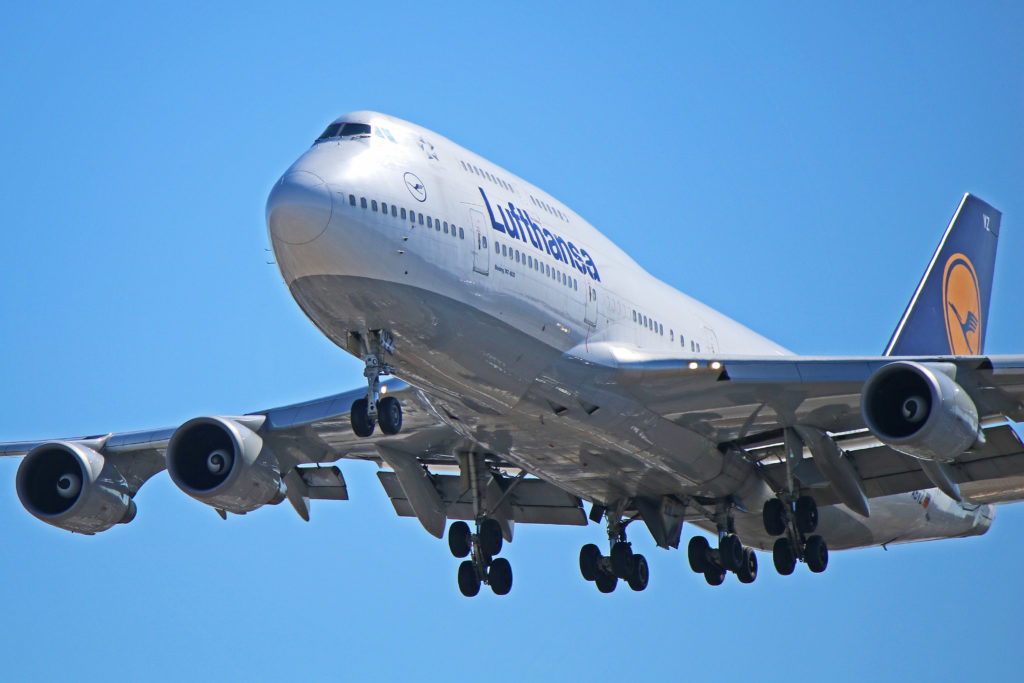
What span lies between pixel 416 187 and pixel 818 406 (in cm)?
834

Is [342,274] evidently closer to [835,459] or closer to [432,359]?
[432,359]

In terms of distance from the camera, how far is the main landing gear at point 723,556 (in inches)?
1061

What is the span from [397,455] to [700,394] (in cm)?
690

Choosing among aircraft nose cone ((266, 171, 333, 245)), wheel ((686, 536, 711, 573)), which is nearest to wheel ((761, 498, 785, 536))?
wheel ((686, 536, 711, 573))

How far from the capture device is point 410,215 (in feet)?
64.8

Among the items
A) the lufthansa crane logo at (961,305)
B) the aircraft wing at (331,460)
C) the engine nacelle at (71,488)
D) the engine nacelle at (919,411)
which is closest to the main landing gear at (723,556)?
the aircraft wing at (331,460)

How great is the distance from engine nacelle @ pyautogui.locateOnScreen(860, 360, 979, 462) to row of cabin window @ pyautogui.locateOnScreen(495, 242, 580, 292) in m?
4.79

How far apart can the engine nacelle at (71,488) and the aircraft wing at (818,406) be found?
11127 mm

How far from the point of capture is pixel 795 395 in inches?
925

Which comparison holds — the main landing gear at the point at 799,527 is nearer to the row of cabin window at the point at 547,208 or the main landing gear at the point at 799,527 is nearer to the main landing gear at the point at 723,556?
the main landing gear at the point at 723,556

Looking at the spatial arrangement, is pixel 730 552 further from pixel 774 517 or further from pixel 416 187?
pixel 416 187

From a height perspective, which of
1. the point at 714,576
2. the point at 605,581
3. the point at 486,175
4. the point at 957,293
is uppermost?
the point at 957,293

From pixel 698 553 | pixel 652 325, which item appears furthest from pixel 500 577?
pixel 652 325

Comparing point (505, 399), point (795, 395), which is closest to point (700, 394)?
point (795, 395)
